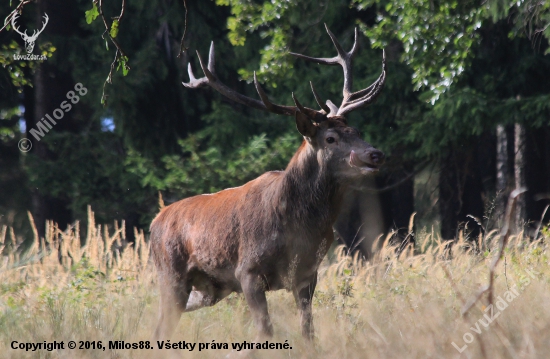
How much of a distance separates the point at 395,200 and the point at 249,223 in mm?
12203

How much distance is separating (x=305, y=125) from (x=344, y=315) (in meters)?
1.57

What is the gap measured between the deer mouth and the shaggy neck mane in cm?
26

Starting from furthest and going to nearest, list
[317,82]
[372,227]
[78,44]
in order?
[78,44], [372,227], [317,82]

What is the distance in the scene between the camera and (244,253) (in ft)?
19.2

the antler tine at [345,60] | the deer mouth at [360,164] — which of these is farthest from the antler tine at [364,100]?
the deer mouth at [360,164]

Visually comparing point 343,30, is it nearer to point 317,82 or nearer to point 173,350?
point 317,82

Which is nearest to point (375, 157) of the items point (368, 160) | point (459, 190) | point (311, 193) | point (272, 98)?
point (368, 160)

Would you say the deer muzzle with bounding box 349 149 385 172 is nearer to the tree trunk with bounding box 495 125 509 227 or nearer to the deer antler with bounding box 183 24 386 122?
the deer antler with bounding box 183 24 386 122

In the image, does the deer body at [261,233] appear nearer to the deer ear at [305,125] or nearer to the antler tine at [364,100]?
the deer ear at [305,125]

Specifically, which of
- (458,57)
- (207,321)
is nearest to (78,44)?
(458,57)

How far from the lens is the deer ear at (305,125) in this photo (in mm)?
5965

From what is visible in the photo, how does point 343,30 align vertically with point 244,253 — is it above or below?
above

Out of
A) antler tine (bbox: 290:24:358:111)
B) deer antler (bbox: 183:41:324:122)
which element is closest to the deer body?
deer antler (bbox: 183:41:324:122)

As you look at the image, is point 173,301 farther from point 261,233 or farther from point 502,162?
point 502,162
